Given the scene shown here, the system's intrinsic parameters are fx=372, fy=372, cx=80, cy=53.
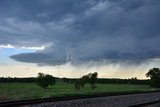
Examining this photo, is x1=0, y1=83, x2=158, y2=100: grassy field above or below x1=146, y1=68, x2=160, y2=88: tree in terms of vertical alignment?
below

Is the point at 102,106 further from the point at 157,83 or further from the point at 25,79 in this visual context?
the point at 25,79

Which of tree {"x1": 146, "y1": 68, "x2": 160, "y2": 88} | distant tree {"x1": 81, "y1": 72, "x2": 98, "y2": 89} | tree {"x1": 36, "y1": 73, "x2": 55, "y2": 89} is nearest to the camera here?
tree {"x1": 36, "y1": 73, "x2": 55, "y2": 89}

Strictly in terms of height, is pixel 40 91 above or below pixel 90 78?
below

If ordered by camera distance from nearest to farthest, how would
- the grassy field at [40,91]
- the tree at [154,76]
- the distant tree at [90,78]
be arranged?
the grassy field at [40,91], the distant tree at [90,78], the tree at [154,76]

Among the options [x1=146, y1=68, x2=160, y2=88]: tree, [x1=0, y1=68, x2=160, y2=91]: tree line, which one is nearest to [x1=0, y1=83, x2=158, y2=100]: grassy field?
[x1=0, y1=68, x2=160, y2=91]: tree line

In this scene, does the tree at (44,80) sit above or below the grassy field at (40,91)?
above

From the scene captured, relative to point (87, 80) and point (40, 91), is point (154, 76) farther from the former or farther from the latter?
point (40, 91)

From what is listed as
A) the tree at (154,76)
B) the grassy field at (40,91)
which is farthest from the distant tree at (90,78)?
the tree at (154,76)

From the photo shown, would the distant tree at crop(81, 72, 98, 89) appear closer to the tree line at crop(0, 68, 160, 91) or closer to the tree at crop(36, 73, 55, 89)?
the tree line at crop(0, 68, 160, 91)

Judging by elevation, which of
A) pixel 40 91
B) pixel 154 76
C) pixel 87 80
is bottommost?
pixel 40 91

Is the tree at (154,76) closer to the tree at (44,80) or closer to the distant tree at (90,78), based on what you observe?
the distant tree at (90,78)

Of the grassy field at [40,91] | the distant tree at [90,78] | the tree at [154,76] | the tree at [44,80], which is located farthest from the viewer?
the tree at [154,76]

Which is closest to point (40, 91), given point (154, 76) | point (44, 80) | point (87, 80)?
point (44, 80)

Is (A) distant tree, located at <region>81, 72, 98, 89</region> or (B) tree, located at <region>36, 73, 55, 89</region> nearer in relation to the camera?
(B) tree, located at <region>36, 73, 55, 89</region>
